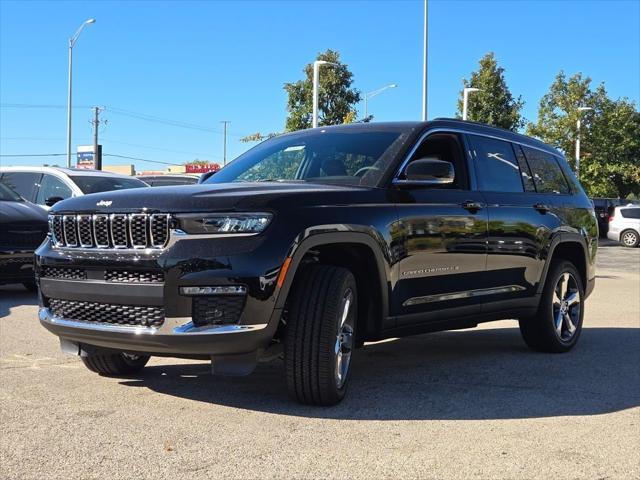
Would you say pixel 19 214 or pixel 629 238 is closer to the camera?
pixel 19 214


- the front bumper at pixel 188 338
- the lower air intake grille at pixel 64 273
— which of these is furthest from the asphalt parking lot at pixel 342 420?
the lower air intake grille at pixel 64 273

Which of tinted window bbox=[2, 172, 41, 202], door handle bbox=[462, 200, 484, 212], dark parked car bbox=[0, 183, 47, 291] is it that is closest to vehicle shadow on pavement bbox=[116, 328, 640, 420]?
door handle bbox=[462, 200, 484, 212]

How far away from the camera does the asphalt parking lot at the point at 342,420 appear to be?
11.3 feet

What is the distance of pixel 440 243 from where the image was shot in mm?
5082

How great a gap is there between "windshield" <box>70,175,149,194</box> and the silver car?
22563mm

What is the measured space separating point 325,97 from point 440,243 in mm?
27026

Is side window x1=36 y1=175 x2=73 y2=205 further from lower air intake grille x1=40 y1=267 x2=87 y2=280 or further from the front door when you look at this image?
the front door

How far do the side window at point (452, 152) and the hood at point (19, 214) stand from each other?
603 centimetres

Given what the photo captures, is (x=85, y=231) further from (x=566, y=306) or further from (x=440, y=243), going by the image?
(x=566, y=306)

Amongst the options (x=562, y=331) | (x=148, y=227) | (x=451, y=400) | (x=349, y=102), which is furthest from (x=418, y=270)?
(x=349, y=102)

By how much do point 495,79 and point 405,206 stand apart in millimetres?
30696

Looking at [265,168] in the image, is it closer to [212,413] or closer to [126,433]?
[212,413]

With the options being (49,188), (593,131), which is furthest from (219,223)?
(593,131)

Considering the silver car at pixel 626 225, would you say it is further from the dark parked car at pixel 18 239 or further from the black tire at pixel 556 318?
the dark parked car at pixel 18 239
